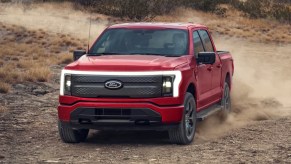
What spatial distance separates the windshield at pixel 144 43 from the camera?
32.6ft

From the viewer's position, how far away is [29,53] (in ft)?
93.7

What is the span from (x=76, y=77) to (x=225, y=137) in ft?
8.02

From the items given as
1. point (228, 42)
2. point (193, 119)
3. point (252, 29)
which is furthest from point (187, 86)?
point (252, 29)

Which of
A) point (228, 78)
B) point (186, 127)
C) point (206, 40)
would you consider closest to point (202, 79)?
point (186, 127)

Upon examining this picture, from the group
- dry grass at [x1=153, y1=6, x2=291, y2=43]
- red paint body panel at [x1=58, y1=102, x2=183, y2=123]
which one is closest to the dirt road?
red paint body panel at [x1=58, y1=102, x2=183, y2=123]

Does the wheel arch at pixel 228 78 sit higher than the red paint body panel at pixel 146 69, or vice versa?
the red paint body panel at pixel 146 69

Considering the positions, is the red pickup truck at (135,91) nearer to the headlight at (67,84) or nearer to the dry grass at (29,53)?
the headlight at (67,84)

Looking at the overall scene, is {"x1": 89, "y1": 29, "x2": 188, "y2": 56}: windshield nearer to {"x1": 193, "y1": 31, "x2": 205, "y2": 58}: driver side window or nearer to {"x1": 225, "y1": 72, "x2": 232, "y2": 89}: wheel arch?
{"x1": 193, "y1": 31, "x2": 205, "y2": 58}: driver side window

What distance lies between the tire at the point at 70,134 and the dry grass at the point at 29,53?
6.22 m

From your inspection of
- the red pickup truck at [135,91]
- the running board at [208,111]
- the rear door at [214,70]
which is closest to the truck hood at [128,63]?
the red pickup truck at [135,91]

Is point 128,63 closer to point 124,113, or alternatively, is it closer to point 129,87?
point 129,87

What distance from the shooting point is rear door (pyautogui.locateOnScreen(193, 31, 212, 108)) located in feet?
32.8

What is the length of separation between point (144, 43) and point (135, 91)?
A: 1.47m

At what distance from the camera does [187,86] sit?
9.20 meters
